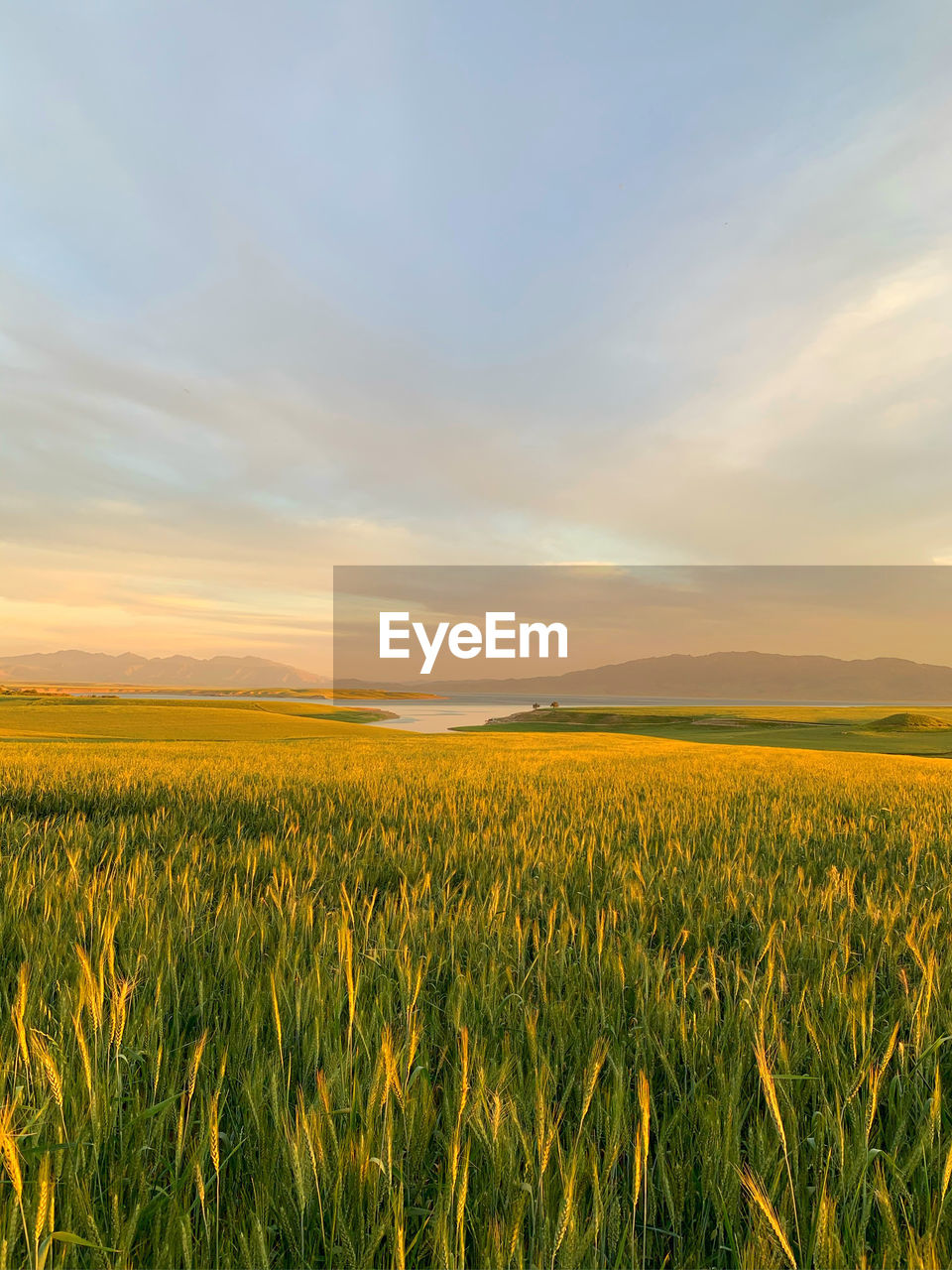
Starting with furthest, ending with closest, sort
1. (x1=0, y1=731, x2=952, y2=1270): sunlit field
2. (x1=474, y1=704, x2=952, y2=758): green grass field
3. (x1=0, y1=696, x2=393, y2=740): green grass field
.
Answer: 1. (x1=474, y1=704, x2=952, y2=758): green grass field
2. (x1=0, y1=696, x2=393, y2=740): green grass field
3. (x1=0, y1=731, x2=952, y2=1270): sunlit field

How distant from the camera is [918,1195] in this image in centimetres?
124

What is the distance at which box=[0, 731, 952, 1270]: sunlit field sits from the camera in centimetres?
109

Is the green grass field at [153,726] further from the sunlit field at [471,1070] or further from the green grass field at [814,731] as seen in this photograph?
the sunlit field at [471,1070]

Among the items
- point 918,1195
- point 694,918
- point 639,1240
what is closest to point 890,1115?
point 918,1195

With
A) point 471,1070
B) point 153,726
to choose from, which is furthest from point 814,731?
point 471,1070

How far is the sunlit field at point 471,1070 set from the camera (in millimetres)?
1090

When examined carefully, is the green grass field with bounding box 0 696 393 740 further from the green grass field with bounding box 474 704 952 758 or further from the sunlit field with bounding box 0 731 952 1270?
the sunlit field with bounding box 0 731 952 1270

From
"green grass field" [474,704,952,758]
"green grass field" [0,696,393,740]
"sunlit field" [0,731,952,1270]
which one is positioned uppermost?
"sunlit field" [0,731,952,1270]

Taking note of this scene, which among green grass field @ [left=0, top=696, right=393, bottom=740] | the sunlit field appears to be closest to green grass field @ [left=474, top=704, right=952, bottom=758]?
green grass field @ [left=0, top=696, right=393, bottom=740]

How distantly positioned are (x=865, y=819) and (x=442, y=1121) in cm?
591

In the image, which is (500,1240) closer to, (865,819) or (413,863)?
(413,863)

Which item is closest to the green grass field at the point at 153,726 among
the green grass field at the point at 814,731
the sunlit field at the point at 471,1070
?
the green grass field at the point at 814,731

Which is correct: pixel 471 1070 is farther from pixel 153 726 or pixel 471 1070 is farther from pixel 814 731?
pixel 814 731

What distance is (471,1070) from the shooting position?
1462 mm
